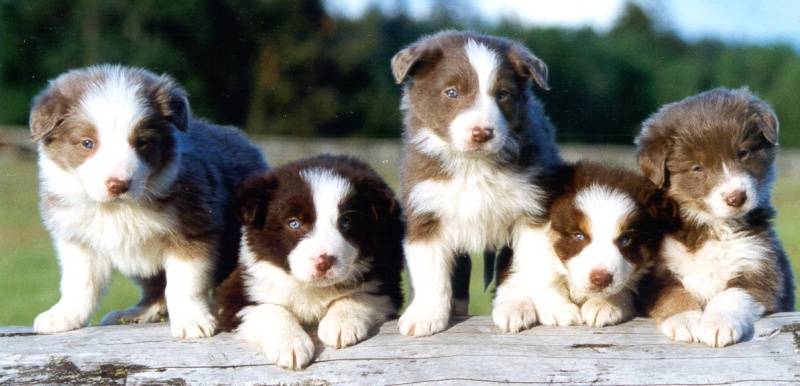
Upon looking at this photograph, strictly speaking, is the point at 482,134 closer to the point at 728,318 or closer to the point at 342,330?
the point at 342,330

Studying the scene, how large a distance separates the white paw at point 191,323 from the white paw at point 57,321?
667 mm

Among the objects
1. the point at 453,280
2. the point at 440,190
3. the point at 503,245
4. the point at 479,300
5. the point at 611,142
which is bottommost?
the point at 611,142

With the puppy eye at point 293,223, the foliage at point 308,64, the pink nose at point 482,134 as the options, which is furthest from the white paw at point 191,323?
the foliage at point 308,64

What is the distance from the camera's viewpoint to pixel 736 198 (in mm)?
5984

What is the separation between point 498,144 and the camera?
6.04m

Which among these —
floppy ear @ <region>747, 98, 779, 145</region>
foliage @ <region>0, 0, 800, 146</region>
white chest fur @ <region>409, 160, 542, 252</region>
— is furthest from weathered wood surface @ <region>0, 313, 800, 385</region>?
foliage @ <region>0, 0, 800, 146</region>

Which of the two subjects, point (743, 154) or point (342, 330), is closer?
point (342, 330)

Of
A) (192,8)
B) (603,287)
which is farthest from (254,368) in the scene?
(192,8)

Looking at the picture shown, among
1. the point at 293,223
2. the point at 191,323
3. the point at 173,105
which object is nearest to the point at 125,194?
the point at 173,105

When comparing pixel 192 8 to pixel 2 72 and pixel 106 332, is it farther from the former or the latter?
pixel 106 332

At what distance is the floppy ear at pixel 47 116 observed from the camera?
6242 mm

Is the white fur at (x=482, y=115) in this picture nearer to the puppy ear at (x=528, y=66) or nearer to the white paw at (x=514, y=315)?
the puppy ear at (x=528, y=66)

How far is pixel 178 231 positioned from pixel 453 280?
6.61 ft

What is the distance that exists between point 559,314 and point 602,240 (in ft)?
1.83
